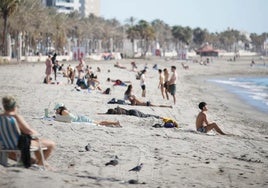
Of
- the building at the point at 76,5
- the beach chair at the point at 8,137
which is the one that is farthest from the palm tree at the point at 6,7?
the building at the point at 76,5

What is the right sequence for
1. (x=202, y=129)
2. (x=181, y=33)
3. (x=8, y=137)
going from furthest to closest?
(x=181, y=33) → (x=202, y=129) → (x=8, y=137)

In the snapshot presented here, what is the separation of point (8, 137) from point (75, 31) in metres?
85.5

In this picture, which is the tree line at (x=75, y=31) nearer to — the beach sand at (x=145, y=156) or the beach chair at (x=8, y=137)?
the beach sand at (x=145, y=156)

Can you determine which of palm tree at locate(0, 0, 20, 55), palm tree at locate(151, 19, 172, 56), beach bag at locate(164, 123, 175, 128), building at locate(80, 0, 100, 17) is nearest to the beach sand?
beach bag at locate(164, 123, 175, 128)

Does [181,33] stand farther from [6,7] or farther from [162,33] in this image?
[6,7]

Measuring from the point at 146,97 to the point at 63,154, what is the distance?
13.9 meters

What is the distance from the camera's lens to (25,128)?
7.22 meters

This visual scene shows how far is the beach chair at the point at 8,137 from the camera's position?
7141mm

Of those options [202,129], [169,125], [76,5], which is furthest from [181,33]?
[202,129]

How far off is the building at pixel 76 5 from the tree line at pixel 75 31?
20.6 meters

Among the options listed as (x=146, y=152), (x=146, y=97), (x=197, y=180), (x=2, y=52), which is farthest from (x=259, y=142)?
(x=2, y=52)

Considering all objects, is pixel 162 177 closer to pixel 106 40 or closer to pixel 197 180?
pixel 197 180

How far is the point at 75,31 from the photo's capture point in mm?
91625

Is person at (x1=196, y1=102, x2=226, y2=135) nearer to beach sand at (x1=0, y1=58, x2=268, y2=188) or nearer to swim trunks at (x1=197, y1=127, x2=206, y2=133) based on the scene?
swim trunks at (x1=197, y1=127, x2=206, y2=133)
